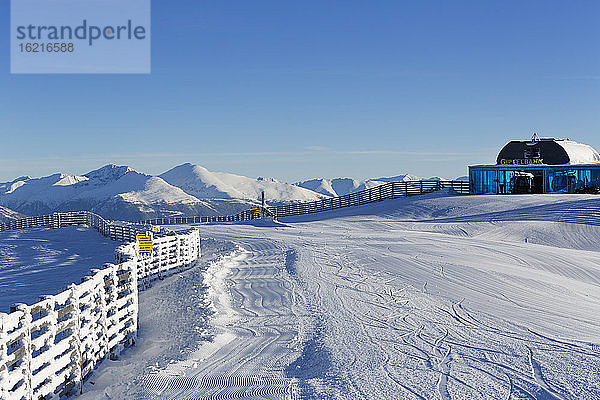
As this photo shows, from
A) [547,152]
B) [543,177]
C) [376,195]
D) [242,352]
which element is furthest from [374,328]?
[547,152]

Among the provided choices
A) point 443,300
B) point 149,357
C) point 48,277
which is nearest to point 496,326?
point 443,300

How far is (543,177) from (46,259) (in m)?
38.1

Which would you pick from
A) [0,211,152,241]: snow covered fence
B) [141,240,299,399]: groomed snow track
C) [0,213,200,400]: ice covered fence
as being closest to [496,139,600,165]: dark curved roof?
[0,211,152,241]: snow covered fence

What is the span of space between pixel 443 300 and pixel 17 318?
9.72 meters

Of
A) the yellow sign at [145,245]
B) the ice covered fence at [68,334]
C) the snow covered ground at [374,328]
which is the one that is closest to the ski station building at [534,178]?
the snow covered ground at [374,328]

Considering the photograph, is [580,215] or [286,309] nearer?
[286,309]

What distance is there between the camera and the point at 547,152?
55.8 meters

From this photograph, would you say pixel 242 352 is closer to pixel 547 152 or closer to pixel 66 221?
pixel 547 152

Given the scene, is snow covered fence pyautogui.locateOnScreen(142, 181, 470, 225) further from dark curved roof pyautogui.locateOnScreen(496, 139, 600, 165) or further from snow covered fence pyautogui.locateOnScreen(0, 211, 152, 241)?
snow covered fence pyautogui.locateOnScreen(0, 211, 152, 241)

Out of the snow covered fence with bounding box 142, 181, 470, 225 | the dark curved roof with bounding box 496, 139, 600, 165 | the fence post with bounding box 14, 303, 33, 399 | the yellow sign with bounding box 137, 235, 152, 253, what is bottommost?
the fence post with bounding box 14, 303, 33, 399

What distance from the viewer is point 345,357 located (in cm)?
923

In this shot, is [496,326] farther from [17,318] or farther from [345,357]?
[17,318]

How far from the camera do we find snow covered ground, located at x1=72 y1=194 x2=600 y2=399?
809 cm

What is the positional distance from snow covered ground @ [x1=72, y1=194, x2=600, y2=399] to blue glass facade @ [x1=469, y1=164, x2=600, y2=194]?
84.8ft
